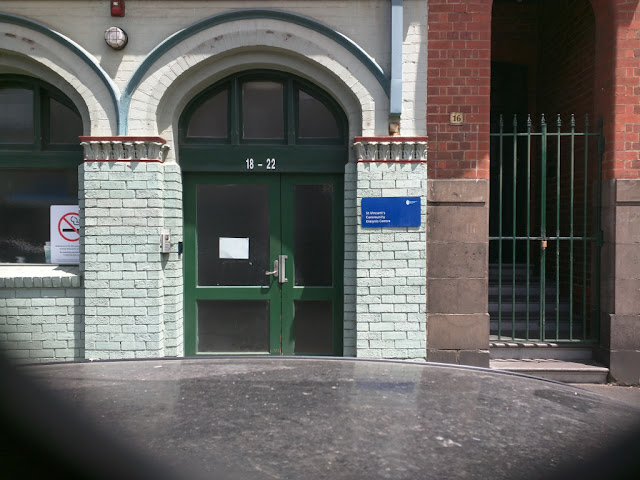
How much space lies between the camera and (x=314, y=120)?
21.3ft

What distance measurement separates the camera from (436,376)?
7.71 feet

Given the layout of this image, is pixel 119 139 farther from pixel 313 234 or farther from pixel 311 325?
pixel 311 325

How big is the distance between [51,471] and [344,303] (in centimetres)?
579

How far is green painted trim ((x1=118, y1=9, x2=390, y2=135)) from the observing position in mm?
5965

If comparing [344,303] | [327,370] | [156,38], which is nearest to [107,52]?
[156,38]

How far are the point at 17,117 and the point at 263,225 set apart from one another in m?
3.17

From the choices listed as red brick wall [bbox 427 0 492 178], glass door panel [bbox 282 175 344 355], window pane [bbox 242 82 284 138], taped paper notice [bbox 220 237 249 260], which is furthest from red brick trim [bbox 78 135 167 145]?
red brick wall [bbox 427 0 492 178]

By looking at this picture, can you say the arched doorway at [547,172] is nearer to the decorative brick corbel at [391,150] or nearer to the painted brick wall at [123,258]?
the decorative brick corbel at [391,150]

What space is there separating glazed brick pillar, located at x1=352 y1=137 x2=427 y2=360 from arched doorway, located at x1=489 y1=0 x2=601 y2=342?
923mm

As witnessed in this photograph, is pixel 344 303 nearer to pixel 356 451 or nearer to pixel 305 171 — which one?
pixel 305 171

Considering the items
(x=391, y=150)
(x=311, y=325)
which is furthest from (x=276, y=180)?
(x=311, y=325)

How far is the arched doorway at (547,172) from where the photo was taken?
641cm

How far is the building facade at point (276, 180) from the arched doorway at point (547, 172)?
139mm

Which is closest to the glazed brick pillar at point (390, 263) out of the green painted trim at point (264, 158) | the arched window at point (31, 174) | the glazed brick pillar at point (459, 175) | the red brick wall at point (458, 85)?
the glazed brick pillar at point (459, 175)
